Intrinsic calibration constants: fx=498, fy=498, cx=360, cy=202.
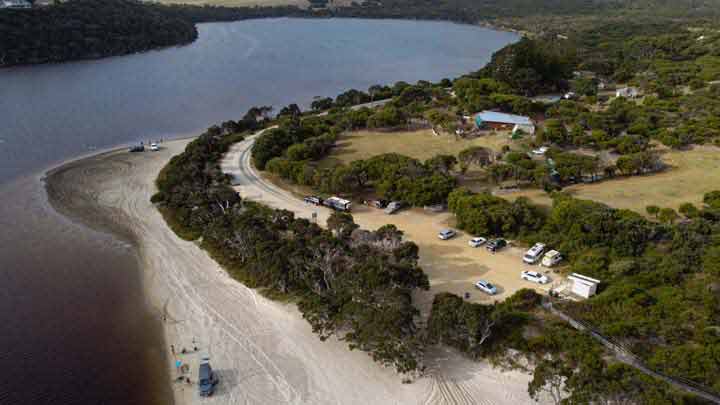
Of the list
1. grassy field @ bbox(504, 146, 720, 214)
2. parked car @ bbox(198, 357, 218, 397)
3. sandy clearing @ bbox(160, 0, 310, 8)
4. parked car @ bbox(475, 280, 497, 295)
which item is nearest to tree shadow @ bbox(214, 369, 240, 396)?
parked car @ bbox(198, 357, 218, 397)

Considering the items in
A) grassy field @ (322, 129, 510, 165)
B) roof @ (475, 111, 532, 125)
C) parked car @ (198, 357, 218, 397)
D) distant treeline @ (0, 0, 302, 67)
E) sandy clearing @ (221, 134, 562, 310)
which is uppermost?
distant treeline @ (0, 0, 302, 67)

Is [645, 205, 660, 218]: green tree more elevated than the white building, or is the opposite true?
the white building

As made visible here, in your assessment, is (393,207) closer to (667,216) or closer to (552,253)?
(552,253)

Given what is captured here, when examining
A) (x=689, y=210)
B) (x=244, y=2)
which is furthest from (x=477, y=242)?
(x=244, y=2)

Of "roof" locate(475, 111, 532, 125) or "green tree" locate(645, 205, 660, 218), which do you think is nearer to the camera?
"green tree" locate(645, 205, 660, 218)

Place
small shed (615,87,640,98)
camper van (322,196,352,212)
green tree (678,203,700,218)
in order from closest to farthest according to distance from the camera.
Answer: green tree (678,203,700,218) → camper van (322,196,352,212) → small shed (615,87,640,98)

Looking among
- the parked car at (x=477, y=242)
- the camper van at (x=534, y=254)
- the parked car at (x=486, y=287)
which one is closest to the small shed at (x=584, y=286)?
the camper van at (x=534, y=254)

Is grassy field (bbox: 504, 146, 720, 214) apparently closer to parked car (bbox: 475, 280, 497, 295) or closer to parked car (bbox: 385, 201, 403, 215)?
parked car (bbox: 385, 201, 403, 215)

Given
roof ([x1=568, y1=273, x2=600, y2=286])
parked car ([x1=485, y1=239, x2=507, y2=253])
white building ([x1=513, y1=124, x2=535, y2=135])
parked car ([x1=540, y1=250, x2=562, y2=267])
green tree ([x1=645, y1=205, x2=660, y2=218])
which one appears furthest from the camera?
white building ([x1=513, y1=124, x2=535, y2=135])
